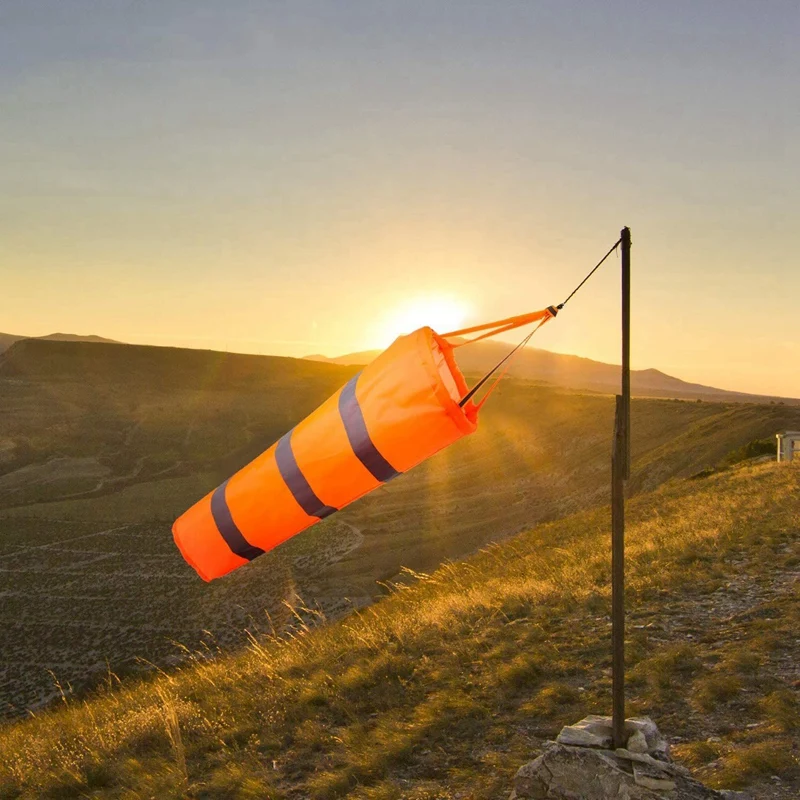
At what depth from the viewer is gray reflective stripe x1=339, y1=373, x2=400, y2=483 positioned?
3.41 m

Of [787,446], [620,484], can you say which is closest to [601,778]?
[620,484]

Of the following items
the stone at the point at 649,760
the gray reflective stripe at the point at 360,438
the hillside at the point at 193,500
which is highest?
the gray reflective stripe at the point at 360,438

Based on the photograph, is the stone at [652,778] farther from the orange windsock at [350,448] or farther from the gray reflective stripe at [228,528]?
the gray reflective stripe at [228,528]

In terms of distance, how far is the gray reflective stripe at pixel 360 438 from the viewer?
3.41 m

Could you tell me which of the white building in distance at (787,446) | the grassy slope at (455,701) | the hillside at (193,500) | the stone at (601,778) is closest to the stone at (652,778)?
the stone at (601,778)

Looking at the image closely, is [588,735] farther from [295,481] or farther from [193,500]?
[193,500]

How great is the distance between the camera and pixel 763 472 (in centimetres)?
1833

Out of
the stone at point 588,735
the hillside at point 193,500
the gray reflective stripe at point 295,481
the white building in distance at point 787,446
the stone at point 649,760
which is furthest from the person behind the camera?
the hillside at point 193,500

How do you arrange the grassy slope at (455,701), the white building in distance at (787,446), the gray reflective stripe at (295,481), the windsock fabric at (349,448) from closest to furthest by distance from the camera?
the windsock fabric at (349,448), the gray reflective stripe at (295,481), the grassy slope at (455,701), the white building in distance at (787,446)

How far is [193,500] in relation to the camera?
46062 millimetres

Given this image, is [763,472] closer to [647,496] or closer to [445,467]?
[647,496]

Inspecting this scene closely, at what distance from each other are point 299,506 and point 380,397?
31.6 inches

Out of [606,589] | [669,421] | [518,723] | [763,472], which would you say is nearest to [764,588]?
[606,589]

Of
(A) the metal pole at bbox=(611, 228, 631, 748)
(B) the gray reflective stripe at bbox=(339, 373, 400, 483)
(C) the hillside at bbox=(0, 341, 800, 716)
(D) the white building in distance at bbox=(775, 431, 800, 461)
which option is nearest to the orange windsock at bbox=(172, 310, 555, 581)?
(B) the gray reflective stripe at bbox=(339, 373, 400, 483)
